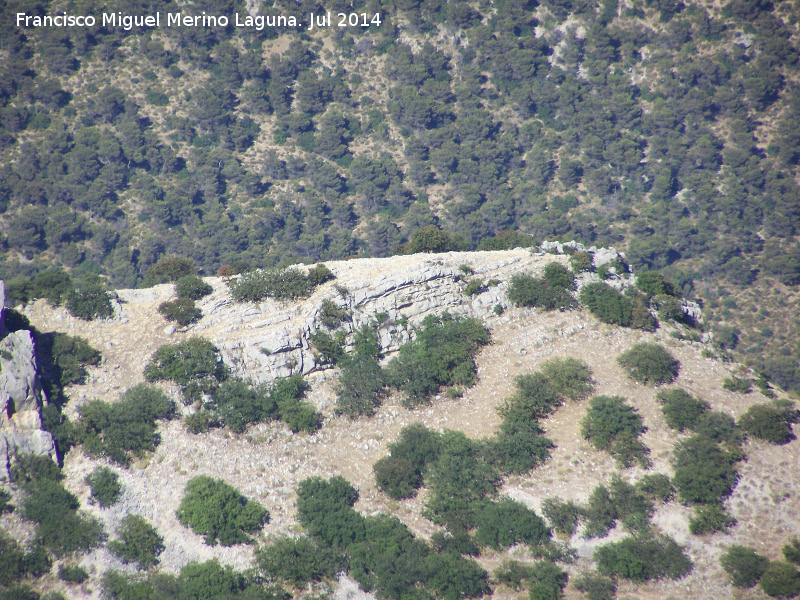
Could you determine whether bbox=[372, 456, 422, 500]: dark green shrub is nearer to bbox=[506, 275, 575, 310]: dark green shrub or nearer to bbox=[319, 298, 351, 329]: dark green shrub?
bbox=[319, 298, 351, 329]: dark green shrub

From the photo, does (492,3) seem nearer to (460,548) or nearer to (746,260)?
(746,260)

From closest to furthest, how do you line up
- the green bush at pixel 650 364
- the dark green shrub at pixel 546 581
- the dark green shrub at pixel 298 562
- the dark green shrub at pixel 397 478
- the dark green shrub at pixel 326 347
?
the dark green shrub at pixel 546 581 → the dark green shrub at pixel 298 562 → the dark green shrub at pixel 397 478 → the green bush at pixel 650 364 → the dark green shrub at pixel 326 347

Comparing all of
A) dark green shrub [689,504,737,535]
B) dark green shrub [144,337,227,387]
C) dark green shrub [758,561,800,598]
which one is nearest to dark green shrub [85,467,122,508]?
dark green shrub [144,337,227,387]

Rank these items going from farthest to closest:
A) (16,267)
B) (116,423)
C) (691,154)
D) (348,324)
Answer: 1. (691,154)
2. (16,267)
3. (348,324)
4. (116,423)

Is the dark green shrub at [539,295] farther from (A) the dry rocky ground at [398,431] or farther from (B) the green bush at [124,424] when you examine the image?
(B) the green bush at [124,424]

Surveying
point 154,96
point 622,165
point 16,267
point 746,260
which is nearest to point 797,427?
point 746,260

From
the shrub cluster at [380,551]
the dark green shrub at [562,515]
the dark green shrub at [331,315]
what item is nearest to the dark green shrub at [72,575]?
the shrub cluster at [380,551]
